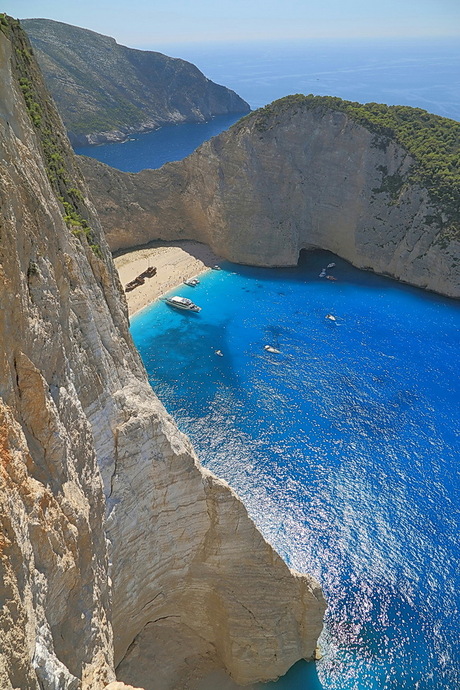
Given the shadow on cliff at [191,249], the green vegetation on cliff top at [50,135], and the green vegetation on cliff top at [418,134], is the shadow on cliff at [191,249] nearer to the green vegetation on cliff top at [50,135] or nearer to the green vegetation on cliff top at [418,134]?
the green vegetation on cliff top at [418,134]

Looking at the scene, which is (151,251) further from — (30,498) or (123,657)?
(30,498)

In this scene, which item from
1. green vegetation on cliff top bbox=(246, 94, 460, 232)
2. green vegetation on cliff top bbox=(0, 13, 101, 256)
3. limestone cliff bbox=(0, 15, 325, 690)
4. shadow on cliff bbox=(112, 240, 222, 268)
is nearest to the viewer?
limestone cliff bbox=(0, 15, 325, 690)

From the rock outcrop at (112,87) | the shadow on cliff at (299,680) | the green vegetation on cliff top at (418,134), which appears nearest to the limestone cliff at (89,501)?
the shadow on cliff at (299,680)

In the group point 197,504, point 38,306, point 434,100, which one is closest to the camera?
point 38,306

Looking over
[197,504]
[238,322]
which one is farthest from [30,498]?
[238,322]

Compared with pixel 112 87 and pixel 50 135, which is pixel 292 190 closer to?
pixel 50 135

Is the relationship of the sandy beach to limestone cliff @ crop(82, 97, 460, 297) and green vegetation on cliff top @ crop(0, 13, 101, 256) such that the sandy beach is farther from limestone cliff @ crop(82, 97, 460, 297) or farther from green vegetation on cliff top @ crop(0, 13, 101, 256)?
green vegetation on cliff top @ crop(0, 13, 101, 256)

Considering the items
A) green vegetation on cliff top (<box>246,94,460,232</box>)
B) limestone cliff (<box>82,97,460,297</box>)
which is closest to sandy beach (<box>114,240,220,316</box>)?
limestone cliff (<box>82,97,460,297</box>)
